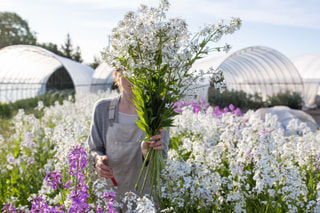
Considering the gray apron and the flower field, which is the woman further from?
the flower field

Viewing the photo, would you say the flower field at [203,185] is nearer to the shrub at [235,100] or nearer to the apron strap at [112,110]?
the apron strap at [112,110]

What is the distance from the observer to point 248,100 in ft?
52.1

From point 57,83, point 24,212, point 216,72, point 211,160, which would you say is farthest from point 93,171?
point 57,83

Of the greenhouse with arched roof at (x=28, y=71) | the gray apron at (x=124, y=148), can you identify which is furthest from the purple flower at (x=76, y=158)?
the greenhouse with arched roof at (x=28, y=71)

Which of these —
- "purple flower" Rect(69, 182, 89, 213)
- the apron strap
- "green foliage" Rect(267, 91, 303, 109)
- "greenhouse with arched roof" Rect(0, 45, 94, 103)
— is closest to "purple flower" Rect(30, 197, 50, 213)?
"purple flower" Rect(69, 182, 89, 213)

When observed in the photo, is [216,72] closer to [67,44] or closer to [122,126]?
[122,126]

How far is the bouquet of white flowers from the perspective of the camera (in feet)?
5.12

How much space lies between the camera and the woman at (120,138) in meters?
2.39

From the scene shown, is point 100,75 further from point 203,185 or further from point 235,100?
point 203,185

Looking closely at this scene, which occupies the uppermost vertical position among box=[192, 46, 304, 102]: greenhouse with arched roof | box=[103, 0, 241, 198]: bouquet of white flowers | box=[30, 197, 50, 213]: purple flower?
box=[192, 46, 304, 102]: greenhouse with arched roof

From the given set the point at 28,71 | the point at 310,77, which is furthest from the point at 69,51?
the point at 310,77

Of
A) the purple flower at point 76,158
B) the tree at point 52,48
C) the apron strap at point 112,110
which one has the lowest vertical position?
the purple flower at point 76,158

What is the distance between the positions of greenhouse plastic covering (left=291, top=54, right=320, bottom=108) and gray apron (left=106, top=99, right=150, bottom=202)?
1897cm

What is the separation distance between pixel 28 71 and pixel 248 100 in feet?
57.7
